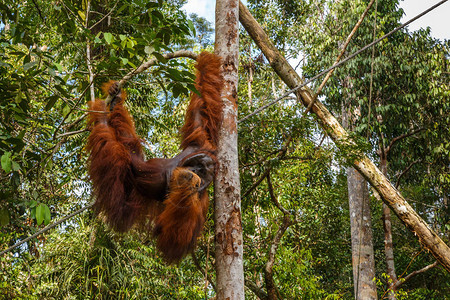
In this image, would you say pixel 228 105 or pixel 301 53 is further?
pixel 301 53

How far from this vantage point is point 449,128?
783cm

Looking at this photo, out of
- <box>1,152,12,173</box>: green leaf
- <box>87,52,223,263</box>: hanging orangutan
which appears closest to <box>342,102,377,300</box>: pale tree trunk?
<box>87,52,223,263</box>: hanging orangutan

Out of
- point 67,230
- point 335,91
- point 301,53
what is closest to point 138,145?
point 67,230

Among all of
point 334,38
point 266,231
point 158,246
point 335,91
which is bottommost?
point 158,246

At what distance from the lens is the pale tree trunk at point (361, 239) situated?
7.64 meters

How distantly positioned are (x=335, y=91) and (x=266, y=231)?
4.29 metres

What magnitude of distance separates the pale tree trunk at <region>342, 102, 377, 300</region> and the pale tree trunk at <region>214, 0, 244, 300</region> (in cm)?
514

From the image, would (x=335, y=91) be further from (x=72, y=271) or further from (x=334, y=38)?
(x=72, y=271)

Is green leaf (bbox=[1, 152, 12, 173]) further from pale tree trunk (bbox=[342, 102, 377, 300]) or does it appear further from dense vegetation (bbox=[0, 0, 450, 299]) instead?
pale tree trunk (bbox=[342, 102, 377, 300])

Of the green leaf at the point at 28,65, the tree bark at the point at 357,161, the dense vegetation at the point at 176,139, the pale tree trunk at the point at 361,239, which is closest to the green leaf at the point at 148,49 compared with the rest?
the dense vegetation at the point at 176,139

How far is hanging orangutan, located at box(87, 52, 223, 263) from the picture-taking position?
8.15 feet

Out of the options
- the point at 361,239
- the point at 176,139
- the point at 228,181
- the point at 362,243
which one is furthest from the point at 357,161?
the point at 362,243

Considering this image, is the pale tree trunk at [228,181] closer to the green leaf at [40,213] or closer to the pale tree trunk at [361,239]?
the green leaf at [40,213]

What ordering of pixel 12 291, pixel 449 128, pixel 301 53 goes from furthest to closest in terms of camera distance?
pixel 301 53 < pixel 449 128 < pixel 12 291
